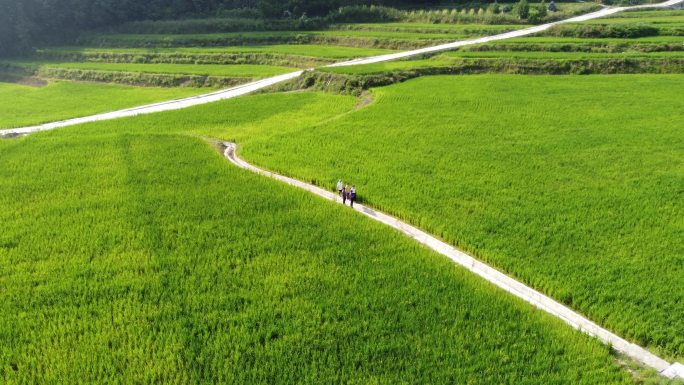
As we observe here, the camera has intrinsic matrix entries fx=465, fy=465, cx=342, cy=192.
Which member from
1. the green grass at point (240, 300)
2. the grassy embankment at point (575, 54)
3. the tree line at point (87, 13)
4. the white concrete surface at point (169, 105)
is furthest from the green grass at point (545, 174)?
the tree line at point (87, 13)

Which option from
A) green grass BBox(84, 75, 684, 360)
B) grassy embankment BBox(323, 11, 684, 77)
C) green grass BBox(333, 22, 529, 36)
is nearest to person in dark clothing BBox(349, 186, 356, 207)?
green grass BBox(84, 75, 684, 360)

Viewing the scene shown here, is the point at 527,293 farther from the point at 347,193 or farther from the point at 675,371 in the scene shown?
the point at 347,193

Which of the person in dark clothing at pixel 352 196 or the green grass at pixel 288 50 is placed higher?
the green grass at pixel 288 50

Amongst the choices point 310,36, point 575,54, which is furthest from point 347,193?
point 310,36

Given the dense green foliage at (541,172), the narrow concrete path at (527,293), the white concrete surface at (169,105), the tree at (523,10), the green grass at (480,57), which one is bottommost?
the narrow concrete path at (527,293)

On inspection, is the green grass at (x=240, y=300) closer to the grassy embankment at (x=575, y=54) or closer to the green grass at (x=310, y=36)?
the grassy embankment at (x=575, y=54)

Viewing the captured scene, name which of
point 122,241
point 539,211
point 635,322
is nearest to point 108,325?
point 122,241

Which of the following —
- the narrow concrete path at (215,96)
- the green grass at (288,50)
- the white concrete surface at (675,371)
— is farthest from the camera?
the green grass at (288,50)
